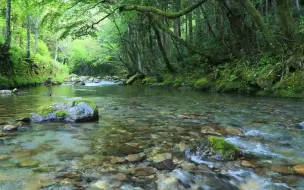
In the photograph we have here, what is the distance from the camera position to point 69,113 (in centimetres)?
654

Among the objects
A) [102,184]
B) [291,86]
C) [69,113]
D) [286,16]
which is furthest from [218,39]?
[102,184]

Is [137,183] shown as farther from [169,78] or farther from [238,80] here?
[169,78]

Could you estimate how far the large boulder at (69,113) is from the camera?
6.41m

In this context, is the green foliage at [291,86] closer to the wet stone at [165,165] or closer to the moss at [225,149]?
the moss at [225,149]

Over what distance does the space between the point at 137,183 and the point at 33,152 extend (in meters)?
1.82

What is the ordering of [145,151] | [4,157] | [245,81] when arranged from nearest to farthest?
[4,157], [145,151], [245,81]

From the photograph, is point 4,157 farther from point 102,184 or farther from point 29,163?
point 102,184

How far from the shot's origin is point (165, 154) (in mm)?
4070

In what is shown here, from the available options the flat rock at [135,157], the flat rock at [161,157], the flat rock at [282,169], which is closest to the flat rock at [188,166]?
the flat rock at [161,157]

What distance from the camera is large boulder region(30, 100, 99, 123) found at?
6410mm

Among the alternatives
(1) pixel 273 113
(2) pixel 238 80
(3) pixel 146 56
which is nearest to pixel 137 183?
(1) pixel 273 113

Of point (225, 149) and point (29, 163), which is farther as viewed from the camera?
point (225, 149)

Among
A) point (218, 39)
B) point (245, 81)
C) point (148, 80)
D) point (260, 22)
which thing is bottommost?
point (148, 80)

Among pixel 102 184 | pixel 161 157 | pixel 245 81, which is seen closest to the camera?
pixel 102 184
